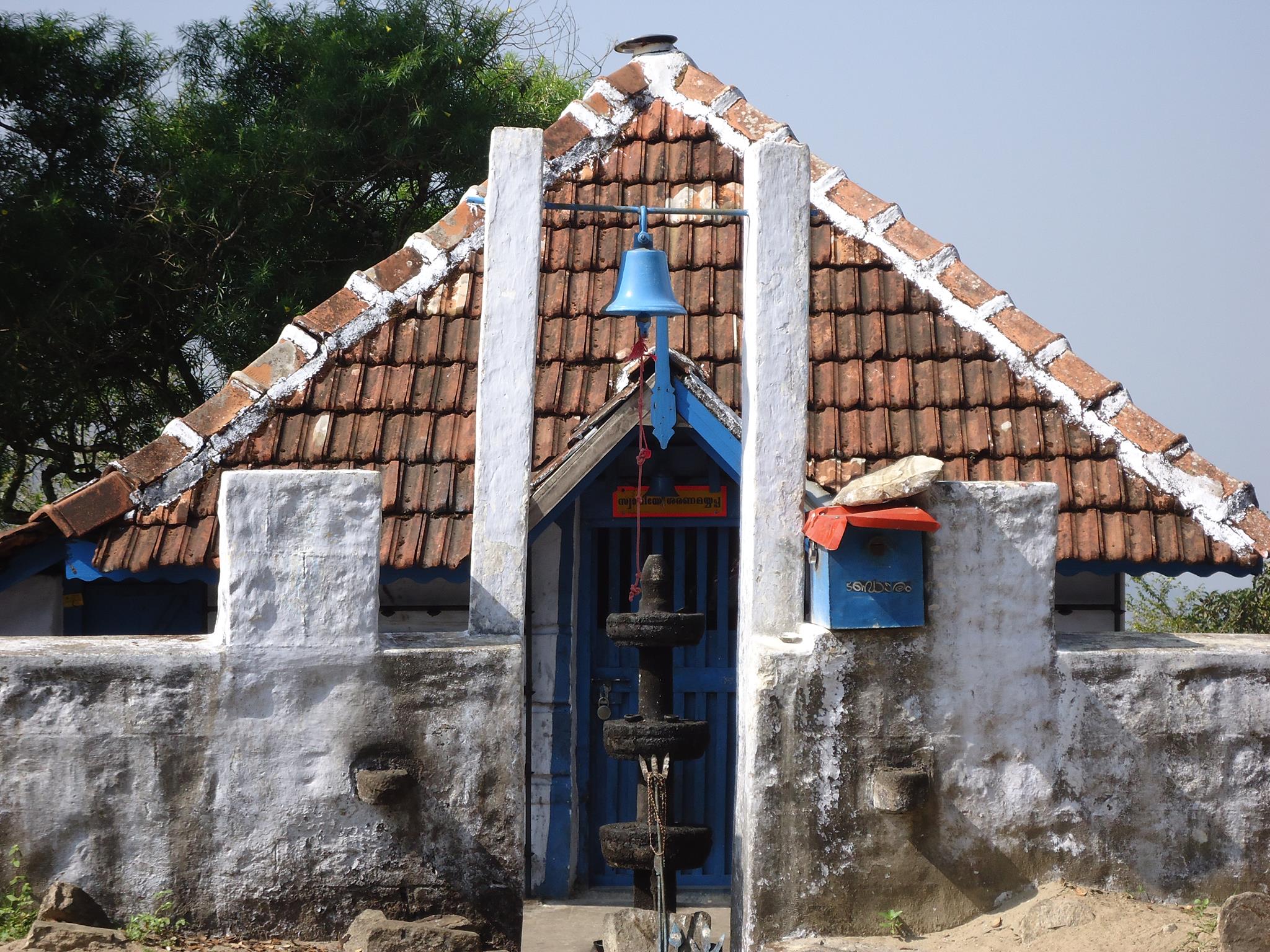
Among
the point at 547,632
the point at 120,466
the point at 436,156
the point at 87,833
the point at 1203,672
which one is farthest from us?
the point at 436,156

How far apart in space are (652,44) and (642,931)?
18.7ft

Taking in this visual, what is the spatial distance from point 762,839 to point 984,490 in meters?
1.59

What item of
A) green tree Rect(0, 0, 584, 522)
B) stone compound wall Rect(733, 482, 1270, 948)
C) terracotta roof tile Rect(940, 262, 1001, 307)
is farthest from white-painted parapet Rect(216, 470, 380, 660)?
green tree Rect(0, 0, 584, 522)

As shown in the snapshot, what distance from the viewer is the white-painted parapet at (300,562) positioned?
4.72 m

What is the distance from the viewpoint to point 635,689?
7.61m

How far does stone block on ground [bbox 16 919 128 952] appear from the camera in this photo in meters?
4.18

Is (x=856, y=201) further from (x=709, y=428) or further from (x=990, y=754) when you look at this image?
(x=990, y=754)

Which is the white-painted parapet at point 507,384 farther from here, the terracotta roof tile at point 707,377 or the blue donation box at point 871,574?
the terracotta roof tile at point 707,377

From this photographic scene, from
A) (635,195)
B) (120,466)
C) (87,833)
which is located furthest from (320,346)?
(87,833)

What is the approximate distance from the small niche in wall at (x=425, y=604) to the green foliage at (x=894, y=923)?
11.2ft

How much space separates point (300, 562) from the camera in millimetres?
4746

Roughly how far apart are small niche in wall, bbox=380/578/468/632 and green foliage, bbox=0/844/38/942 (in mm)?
2994

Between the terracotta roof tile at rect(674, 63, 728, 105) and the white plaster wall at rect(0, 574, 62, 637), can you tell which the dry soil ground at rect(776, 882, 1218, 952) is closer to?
the white plaster wall at rect(0, 574, 62, 637)

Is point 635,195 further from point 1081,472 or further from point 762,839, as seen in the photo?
point 762,839
